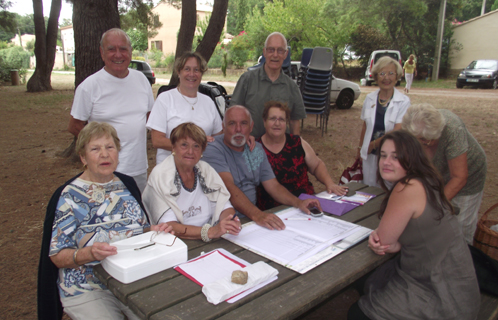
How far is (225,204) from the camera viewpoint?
2.38 m

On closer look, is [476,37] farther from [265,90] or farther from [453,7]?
[265,90]

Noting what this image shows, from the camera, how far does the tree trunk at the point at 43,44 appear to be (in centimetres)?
1605

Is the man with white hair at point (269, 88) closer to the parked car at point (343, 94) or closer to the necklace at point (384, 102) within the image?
the necklace at point (384, 102)

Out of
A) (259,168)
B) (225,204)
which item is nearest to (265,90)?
(259,168)

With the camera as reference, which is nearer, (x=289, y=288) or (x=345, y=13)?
(x=289, y=288)

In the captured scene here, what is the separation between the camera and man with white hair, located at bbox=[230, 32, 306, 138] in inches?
145

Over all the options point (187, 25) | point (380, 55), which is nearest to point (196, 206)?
point (187, 25)

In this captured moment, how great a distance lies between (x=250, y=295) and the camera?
4.84 ft

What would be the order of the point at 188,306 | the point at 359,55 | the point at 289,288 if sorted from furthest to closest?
the point at 359,55, the point at 289,288, the point at 188,306

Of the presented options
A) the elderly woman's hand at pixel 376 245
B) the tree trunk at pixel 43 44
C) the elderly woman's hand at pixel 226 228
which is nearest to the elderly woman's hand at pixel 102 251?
the elderly woman's hand at pixel 226 228

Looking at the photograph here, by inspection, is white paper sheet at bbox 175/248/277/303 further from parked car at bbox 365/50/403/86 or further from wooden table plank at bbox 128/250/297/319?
parked car at bbox 365/50/403/86

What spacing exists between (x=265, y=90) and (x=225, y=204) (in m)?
1.70

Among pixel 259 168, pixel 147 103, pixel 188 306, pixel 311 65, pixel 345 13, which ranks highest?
pixel 345 13

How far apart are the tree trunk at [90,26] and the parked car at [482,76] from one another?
18.4 meters
